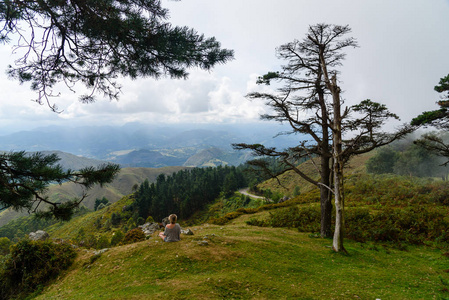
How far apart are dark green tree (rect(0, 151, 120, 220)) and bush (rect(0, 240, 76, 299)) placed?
5737 mm

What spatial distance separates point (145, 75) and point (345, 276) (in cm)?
895

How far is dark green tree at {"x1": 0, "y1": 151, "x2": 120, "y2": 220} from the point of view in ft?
14.3

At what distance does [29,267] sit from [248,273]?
9403 mm

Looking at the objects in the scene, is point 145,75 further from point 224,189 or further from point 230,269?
point 224,189

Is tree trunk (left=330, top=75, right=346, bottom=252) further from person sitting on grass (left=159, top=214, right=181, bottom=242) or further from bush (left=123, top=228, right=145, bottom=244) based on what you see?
bush (left=123, top=228, right=145, bottom=244)

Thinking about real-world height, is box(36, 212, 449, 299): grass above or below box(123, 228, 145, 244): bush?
above

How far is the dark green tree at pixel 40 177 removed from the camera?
4.36 metres

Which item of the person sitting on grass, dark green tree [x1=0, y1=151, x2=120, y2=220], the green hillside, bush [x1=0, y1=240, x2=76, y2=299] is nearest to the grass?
the green hillside

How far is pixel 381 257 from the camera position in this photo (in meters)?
9.27

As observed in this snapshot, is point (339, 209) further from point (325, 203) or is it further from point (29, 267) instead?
point (29, 267)

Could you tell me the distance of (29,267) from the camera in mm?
8570

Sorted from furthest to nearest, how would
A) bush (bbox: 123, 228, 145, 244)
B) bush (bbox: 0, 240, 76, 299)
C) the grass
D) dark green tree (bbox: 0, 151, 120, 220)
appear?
bush (bbox: 123, 228, 145, 244), bush (bbox: 0, 240, 76, 299), the grass, dark green tree (bbox: 0, 151, 120, 220)

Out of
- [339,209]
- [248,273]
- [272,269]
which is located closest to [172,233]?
[248,273]

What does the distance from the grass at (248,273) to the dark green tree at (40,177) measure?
2807 millimetres
